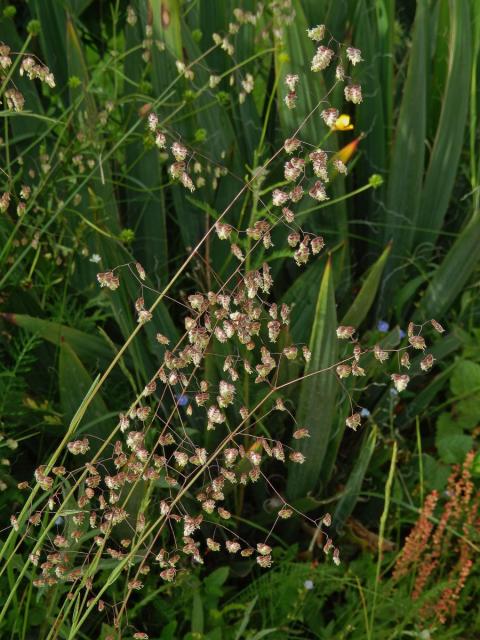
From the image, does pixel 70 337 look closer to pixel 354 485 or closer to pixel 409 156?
pixel 354 485

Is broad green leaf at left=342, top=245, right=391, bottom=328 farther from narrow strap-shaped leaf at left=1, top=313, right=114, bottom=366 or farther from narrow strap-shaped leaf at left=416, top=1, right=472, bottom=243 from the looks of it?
narrow strap-shaped leaf at left=1, top=313, right=114, bottom=366

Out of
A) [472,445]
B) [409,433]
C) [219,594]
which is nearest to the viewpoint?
[219,594]

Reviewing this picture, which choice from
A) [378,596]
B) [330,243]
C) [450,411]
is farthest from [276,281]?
[378,596]

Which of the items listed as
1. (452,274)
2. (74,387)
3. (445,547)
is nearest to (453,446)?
(445,547)

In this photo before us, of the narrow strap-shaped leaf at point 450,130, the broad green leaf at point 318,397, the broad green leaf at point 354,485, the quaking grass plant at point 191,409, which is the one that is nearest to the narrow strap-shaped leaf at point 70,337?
the quaking grass plant at point 191,409

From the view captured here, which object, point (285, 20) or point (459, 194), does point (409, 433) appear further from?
point (285, 20)

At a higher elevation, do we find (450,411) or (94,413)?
(94,413)

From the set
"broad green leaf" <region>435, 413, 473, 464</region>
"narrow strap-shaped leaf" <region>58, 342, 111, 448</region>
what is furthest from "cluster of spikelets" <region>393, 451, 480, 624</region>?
"narrow strap-shaped leaf" <region>58, 342, 111, 448</region>
